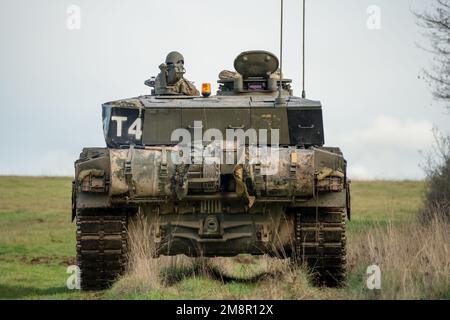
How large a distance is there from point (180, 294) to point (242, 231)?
1.78m

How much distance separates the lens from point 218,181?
39.1 ft

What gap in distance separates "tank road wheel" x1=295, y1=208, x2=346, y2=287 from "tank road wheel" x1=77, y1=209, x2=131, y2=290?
80.6 inches

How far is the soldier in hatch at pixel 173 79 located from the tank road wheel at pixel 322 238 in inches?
119

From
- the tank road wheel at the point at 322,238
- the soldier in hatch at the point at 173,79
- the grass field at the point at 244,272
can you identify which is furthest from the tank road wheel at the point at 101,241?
the soldier in hatch at the point at 173,79

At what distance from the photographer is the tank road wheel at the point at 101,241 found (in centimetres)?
1255

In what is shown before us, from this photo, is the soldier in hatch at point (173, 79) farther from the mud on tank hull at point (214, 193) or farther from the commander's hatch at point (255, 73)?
the mud on tank hull at point (214, 193)

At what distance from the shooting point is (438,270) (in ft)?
38.5

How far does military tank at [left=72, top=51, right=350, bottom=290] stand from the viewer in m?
11.9

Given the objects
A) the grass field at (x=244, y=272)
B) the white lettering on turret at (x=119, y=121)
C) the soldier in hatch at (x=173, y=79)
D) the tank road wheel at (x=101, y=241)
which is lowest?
the grass field at (x=244, y=272)

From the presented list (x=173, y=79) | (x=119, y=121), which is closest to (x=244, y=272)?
(x=119, y=121)

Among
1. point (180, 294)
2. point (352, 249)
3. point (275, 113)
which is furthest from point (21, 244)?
point (180, 294)
